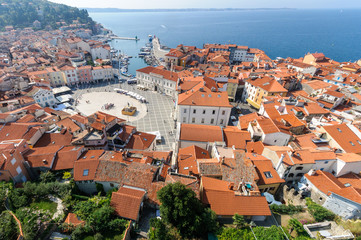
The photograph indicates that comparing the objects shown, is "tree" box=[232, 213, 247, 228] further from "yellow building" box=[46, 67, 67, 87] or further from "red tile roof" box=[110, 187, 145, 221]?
"yellow building" box=[46, 67, 67, 87]

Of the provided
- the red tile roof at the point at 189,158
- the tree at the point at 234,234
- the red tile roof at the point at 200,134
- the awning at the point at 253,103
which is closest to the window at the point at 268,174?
the red tile roof at the point at 189,158

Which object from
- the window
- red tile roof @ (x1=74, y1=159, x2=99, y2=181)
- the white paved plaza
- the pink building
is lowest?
the white paved plaza

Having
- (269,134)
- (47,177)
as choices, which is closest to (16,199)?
(47,177)

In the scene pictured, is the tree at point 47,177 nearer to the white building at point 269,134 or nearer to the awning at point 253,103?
the white building at point 269,134

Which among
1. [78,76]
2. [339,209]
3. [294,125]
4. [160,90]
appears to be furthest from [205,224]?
[78,76]

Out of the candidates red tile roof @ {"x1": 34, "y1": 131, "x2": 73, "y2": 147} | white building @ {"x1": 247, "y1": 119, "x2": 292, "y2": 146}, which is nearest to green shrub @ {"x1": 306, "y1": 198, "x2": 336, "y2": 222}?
white building @ {"x1": 247, "y1": 119, "x2": 292, "y2": 146}

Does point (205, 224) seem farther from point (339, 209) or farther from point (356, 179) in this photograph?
point (356, 179)

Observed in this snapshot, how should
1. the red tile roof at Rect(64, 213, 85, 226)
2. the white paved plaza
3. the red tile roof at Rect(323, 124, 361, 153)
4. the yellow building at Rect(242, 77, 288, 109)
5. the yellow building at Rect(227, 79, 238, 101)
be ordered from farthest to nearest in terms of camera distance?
1. the yellow building at Rect(227, 79, 238, 101)
2. the white paved plaza
3. the yellow building at Rect(242, 77, 288, 109)
4. the red tile roof at Rect(323, 124, 361, 153)
5. the red tile roof at Rect(64, 213, 85, 226)
